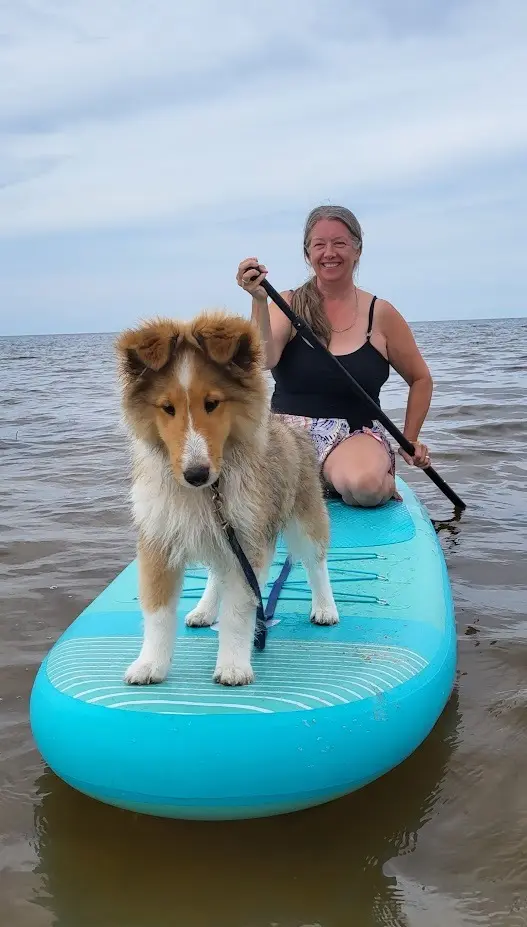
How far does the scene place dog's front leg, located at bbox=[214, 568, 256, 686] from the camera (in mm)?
3088

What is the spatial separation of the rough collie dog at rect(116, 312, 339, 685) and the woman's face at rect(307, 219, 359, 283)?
10.2 ft

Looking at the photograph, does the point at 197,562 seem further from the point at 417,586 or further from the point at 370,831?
the point at 417,586

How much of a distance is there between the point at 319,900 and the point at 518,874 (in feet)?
2.55

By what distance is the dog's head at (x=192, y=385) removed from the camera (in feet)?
8.96

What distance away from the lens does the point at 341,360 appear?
649cm

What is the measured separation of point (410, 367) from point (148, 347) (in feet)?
14.4

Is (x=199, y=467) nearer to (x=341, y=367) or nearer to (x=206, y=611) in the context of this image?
(x=206, y=611)

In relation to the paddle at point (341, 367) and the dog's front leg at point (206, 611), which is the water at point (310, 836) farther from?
the paddle at point (341, 367)

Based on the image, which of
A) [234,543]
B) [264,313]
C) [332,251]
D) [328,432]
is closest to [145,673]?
[234,543]

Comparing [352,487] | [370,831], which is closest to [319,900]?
[370,831]

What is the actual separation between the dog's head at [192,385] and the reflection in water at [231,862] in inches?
59.8

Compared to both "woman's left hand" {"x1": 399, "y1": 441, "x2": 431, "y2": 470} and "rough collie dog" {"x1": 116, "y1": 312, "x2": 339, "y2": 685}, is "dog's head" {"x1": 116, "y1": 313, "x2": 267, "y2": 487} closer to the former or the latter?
"rough collie dog" {"x1": 116, "y1": 312, "x2": 339, "y2": 685}

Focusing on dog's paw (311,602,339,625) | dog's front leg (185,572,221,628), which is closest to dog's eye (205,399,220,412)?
dog's front leg (185,572,221,628)

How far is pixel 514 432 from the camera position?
1184 centimetres
